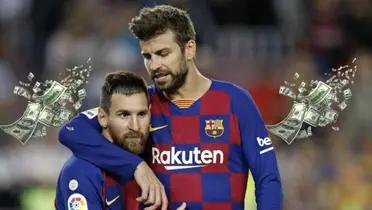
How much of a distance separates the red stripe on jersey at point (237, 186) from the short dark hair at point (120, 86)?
0.66 metres

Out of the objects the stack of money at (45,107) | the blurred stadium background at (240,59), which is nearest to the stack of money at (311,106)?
the stack of money at (45,107)

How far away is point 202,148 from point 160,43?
66cm

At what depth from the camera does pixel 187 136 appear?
227 inches

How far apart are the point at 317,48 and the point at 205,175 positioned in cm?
529

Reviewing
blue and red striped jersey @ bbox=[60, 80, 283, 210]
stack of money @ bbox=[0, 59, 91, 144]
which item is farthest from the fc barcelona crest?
stack of money @ bbox=[0, 59, 91, 144]

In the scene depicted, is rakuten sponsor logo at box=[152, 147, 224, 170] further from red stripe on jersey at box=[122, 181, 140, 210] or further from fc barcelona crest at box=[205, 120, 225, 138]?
red stripe on jersey at box=[122, 181, 140, 210]

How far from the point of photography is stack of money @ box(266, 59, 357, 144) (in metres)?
6.15

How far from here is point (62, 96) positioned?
246 inches

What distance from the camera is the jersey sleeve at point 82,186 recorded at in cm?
547

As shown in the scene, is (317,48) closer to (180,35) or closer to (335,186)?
(335,186)

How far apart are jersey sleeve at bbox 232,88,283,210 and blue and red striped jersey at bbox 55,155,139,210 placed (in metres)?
0.70

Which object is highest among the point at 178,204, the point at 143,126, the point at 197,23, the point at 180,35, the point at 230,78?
the point at 197,23

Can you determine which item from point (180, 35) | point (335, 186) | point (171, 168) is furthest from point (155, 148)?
point (335, 186)

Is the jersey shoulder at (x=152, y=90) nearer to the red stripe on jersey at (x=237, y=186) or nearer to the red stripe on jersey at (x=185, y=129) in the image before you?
the red stripe on jersey at (x=185, y=129)
